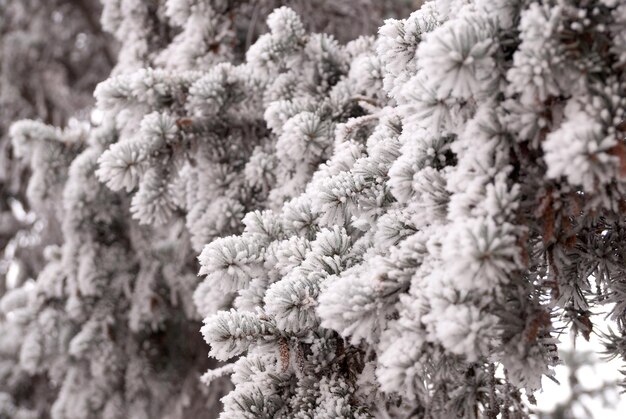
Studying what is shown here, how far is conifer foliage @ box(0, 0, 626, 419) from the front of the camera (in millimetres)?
1191

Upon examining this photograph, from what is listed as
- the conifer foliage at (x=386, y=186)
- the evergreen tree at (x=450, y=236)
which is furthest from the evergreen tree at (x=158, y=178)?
Answer: the evergreen tree at (x=450, y=236)

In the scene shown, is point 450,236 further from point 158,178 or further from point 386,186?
point 158,178

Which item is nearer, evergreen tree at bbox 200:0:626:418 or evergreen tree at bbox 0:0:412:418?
evergreen tree at bbox 200:0:626:418

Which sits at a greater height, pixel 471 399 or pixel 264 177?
pixel 264 177

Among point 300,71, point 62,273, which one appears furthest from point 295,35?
point 62,273

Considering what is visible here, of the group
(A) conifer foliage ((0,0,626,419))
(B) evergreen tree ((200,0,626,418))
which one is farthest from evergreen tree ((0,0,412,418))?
(B) evergreen tree ((200,0,626,418))

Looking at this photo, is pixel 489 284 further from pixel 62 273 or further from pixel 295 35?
pixel 62 273

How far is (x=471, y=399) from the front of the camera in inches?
64.7

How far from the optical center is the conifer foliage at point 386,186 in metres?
1.19

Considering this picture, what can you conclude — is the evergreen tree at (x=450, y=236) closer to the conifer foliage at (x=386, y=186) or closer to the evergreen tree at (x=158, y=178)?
the conifer foliage at (x=386, y=186)

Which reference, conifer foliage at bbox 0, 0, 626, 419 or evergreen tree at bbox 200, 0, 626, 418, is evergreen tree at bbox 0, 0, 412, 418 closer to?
conifer foliage at bbox 0, 0, 626, 419

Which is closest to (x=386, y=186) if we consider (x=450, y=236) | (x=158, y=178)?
(x=450, y=236)

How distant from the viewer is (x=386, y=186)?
1599mm

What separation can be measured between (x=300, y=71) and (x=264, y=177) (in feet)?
1.33
